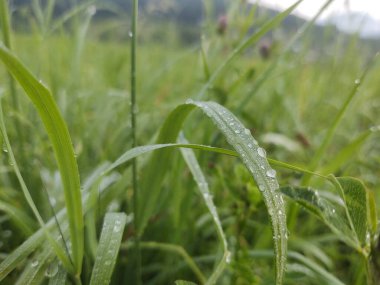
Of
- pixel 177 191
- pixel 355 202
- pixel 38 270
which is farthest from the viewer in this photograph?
pixel 177 191

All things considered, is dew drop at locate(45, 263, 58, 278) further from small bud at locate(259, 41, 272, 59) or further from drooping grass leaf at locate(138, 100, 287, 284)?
small bud at locate(259, 41, 272, 59)

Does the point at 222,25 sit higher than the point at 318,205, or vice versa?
the point at 222,25

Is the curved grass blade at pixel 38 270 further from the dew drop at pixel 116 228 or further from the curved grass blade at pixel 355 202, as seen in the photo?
the curved grass blade at pixel 355 202

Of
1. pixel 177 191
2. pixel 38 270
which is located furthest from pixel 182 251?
pixel 38 270

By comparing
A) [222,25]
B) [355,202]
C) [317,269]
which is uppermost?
[222,25]

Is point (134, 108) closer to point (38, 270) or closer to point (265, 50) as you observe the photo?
point (38, 270)

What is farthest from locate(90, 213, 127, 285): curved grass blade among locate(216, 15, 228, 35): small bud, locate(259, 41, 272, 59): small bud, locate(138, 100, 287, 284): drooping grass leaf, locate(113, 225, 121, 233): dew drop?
locate(259, 41, 272, 59): small bud

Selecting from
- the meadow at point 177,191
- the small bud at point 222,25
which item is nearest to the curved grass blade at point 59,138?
the meadow at point 177,191

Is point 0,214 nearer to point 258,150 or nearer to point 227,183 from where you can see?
point 227,183
